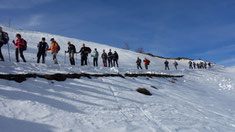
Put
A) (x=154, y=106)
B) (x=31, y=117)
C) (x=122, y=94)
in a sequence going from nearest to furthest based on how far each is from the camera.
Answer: (x=31, y=117), (x=154, y=106), (x=122, y=94)

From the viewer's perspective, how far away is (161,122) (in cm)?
437

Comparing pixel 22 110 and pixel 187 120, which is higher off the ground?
pixel 22 110

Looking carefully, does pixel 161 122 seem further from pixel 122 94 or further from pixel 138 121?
pixel 122 94

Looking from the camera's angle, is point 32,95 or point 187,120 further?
point 187,120

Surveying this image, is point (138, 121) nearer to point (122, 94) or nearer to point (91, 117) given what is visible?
point (91, 117)

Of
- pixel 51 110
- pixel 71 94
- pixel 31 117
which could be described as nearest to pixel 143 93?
pixel 71 94

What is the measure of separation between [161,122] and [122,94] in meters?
2.27

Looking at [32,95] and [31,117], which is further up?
[32,95]

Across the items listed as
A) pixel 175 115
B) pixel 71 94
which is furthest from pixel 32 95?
pixel 175 115

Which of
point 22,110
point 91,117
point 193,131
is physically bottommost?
point 193,131

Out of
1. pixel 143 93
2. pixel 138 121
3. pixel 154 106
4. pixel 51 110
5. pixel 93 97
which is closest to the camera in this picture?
pixel 51 110

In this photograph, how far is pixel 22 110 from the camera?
3.61 m

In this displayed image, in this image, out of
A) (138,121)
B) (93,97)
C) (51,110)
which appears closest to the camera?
(51,110)

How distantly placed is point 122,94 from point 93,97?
1481 mm
